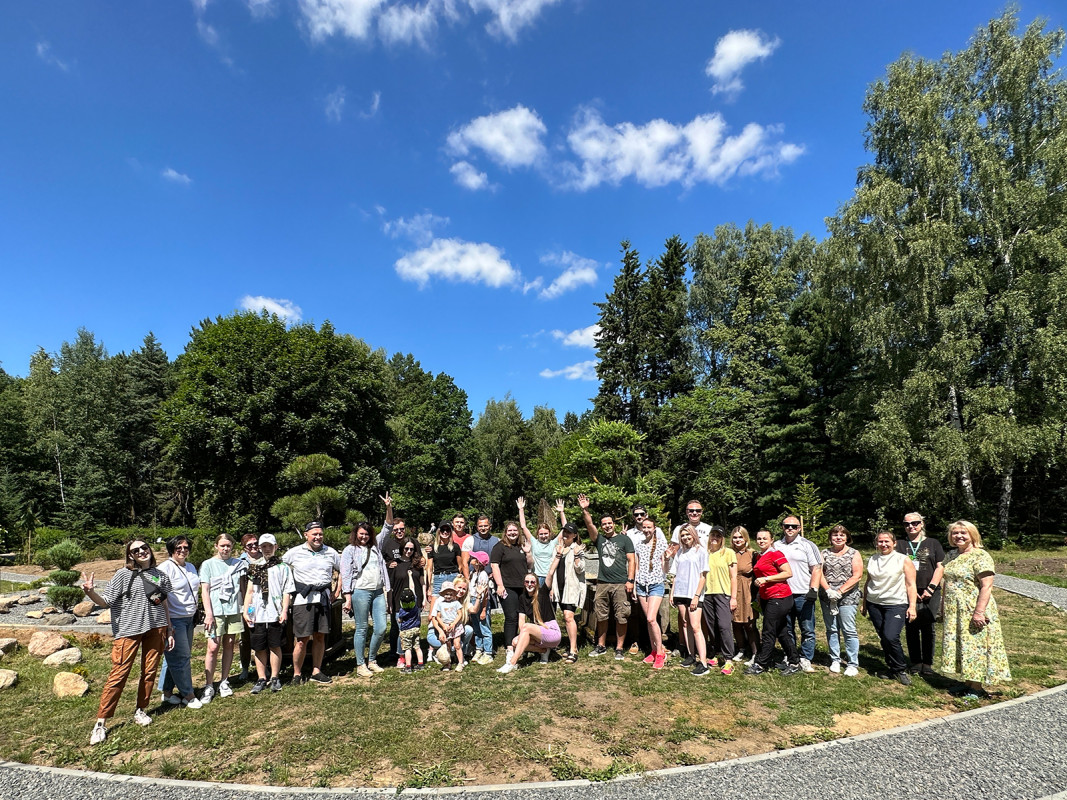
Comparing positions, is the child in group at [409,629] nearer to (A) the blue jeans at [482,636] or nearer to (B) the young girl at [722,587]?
(A) the blue jeans at [482,636]

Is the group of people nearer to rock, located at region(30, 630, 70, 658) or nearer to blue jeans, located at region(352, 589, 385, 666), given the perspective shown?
blue jeans, located at region(352, 589, 385, 666)

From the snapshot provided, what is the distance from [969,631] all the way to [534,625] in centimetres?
462

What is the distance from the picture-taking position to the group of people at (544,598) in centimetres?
517

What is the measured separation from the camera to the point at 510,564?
6699 millimetres

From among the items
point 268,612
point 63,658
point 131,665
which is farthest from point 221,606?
point 63,658

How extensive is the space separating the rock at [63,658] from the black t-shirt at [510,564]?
639 cm

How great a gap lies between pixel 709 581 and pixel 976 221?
1990 cm

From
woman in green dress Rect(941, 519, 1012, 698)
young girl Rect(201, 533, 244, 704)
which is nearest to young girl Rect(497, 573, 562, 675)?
young girl Rect(201, 533, 244, 704)

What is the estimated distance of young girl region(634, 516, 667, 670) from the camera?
251 inches

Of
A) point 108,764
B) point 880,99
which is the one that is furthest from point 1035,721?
point 880,99

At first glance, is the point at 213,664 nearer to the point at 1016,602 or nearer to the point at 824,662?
the point at 824,662

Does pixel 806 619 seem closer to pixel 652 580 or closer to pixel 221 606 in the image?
pixel 652 580

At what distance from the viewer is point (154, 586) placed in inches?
199

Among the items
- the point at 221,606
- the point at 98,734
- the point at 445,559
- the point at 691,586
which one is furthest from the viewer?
the point at 445,559
